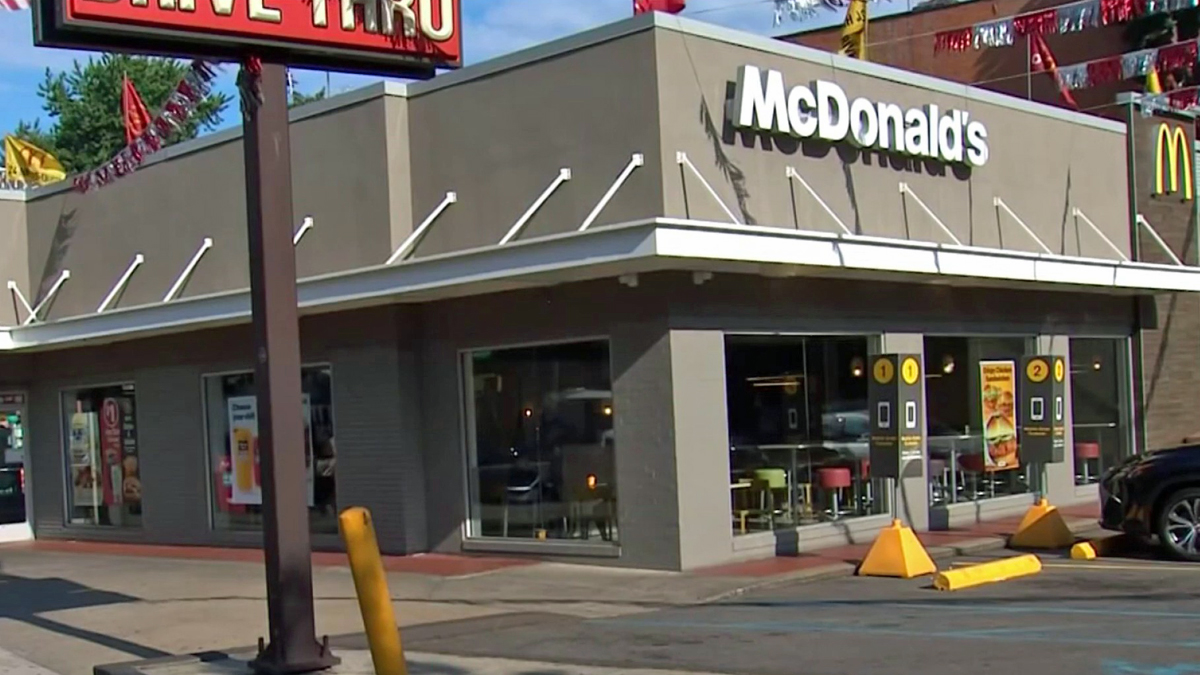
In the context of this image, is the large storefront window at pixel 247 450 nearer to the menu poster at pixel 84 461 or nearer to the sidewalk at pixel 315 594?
the sidewalk at pixel 315 594

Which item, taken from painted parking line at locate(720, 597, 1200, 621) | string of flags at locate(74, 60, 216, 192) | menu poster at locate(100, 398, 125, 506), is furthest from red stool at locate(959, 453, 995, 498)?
menu poster at locate(100, 398, 125, 506)

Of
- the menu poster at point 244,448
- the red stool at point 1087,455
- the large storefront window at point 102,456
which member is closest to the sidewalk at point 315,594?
the menu poster at point 244,448

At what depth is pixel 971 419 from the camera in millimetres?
18188

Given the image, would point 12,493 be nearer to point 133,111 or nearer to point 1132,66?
point 133,111

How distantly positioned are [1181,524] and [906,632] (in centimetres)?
521

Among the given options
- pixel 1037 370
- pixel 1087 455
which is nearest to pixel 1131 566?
pixel 1037 370

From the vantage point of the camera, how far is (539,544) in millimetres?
15469

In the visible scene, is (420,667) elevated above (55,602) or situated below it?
above

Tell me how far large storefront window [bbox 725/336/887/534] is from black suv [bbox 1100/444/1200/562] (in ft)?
9.70

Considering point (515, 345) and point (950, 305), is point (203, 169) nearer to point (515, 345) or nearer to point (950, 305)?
point (515, 345)

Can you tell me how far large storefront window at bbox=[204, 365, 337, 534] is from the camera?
17.4 m

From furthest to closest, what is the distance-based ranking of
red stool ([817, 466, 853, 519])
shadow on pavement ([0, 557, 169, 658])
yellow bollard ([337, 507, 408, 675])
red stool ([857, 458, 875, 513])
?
red stool ([857, 458, 875, 513]), red stool ([817, 466, 853, 519]), shadow on pavement ([0, 557, 169, 658]), yellow bollard ([337, 507, 408, 675])

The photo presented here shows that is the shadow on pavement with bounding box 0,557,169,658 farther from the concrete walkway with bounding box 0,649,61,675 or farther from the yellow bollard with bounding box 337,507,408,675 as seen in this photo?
the yellow bollard with bounding box 337,507,408,675

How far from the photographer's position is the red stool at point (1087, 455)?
20.1 m
